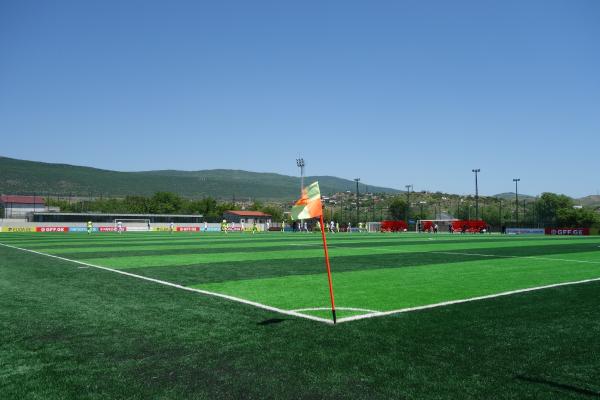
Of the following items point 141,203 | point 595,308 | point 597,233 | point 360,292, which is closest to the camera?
point 595,308

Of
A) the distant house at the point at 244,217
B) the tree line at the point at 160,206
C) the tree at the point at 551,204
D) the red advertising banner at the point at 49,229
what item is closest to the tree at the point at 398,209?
the tree at the point at 551,204

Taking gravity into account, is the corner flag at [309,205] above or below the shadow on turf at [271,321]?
above

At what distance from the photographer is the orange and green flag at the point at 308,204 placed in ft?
24.6

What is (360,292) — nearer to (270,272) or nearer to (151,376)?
(270,272)

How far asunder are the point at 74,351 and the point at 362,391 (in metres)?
3.74

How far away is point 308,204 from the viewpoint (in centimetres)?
765

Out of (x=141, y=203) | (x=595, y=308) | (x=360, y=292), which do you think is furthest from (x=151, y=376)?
(x=141, y=203)

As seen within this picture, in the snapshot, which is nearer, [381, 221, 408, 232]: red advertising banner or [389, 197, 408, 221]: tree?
[381, 221, 408, 232]: red advertising banner

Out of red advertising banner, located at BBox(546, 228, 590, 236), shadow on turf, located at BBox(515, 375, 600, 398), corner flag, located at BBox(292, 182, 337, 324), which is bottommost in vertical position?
red advertising banner, located at BBox(546, 228, 590, 236)

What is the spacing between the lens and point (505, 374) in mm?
5168

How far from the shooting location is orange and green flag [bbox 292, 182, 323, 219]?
7493 millimetres

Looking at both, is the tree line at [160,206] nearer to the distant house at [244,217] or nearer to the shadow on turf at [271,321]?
the distant house at [244,217]

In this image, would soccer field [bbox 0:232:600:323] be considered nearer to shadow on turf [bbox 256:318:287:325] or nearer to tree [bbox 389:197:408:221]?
shadow on turf [bbox 256:318:287:325]

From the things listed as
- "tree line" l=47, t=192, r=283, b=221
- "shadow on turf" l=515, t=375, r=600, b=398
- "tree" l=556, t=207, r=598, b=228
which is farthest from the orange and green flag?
"tree line" l=47, t=192, r=283, b=221
